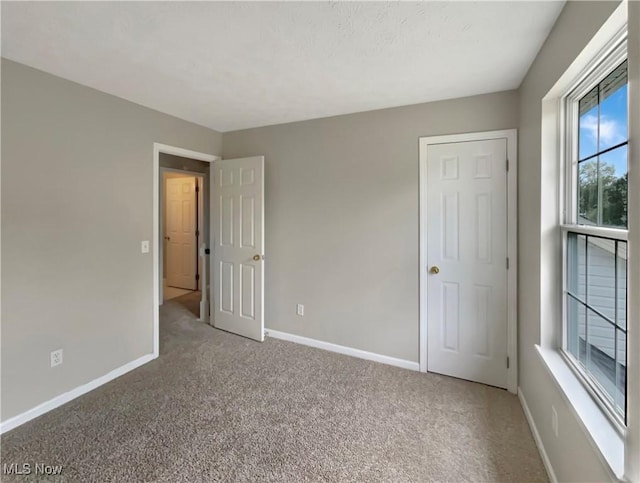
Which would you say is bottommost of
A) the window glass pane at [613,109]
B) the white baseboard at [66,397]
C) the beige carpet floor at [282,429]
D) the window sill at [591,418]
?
the beige carpet floor at [282,429]

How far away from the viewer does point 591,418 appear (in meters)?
1.16

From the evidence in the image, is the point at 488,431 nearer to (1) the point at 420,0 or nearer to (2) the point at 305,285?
(2) the point at 305,285

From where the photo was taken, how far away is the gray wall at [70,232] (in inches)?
75.4

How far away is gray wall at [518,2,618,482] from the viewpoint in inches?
45.8

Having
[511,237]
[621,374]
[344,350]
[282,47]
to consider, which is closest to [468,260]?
[511,237]

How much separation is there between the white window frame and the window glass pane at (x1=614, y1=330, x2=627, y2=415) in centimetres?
4

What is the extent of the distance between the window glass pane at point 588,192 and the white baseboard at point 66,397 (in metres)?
3.46

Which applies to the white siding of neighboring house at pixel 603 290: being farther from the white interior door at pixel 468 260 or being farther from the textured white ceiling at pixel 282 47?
the textured white ceiling at pixel 282 47

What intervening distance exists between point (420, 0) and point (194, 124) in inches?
103

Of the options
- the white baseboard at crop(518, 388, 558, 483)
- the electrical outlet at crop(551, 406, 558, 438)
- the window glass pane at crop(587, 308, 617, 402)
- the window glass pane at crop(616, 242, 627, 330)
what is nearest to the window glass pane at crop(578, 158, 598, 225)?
the window glass pane at crop(616, 242, 627, 330)

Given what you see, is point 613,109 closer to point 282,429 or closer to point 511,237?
point 511,237

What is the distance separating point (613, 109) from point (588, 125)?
0.25m

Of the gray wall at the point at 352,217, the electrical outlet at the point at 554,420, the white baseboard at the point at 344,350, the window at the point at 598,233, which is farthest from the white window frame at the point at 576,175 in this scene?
the white baseboard at the point at 344,350

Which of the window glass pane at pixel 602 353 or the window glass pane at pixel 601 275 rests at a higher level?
the window glass pane at pixel 601 275
